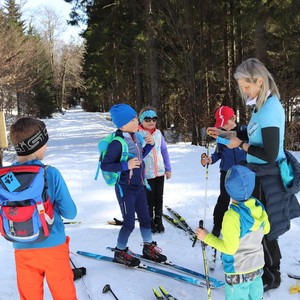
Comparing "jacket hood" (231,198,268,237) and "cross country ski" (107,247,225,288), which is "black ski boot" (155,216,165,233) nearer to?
"cross country ski" (107,247,225,288)

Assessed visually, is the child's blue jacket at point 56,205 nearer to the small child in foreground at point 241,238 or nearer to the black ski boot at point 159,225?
the small child in foreground at point 241,238

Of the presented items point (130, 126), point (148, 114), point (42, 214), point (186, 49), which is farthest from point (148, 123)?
point (186, 49)

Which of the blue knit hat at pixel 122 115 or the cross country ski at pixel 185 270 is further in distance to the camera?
the blue knit hat at pixel 122 115

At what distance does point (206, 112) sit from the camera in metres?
17.2

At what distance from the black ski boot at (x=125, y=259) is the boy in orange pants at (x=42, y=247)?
1.30m

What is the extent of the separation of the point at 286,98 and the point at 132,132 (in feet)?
41.2

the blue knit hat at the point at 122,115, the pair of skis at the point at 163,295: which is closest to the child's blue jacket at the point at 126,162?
the blue knit hat at the point at 122,115

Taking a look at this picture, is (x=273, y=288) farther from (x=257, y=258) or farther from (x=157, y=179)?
(x=157, y=179)

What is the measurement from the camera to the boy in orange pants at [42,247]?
2617mm

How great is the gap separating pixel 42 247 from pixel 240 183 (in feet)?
5.34

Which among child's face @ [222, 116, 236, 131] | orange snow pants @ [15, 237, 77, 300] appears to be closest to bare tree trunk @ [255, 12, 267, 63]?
child's face @ [222, 116, 236, 131]

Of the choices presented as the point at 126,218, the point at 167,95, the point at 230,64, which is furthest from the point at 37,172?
the point at 167,95

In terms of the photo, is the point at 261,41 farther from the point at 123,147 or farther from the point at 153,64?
the point at 123,147

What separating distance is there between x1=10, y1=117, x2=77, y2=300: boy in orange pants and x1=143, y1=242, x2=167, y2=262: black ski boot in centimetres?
155
